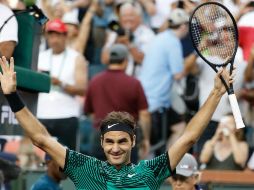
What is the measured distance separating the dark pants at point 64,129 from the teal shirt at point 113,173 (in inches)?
187

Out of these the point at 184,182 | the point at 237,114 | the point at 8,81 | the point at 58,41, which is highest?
the point at 58,41

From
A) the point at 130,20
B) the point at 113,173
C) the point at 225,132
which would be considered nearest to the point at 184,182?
the point at 113,173

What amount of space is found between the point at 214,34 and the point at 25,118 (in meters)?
2.04

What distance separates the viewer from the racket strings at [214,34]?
290 inches

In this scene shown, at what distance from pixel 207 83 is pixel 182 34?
3.73 feet

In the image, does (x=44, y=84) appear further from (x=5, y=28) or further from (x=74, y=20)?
(x=74, y=20)

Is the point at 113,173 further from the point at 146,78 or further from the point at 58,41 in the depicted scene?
the point at 146,78

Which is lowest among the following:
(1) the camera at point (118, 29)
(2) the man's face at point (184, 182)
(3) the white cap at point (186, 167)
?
(2) the man's face at point (184, 182)

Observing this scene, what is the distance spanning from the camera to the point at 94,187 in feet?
21.7

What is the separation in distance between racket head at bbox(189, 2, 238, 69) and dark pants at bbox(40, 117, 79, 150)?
3.79 m

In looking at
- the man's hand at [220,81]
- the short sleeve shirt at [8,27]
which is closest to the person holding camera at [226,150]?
the short sleeve shirt at [8,27]

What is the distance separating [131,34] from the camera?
12.9 meters

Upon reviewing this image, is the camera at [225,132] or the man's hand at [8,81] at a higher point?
the man's hand at [8,81]

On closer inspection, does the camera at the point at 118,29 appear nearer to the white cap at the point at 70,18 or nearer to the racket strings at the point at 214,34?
the white cap at the point at 70,18
